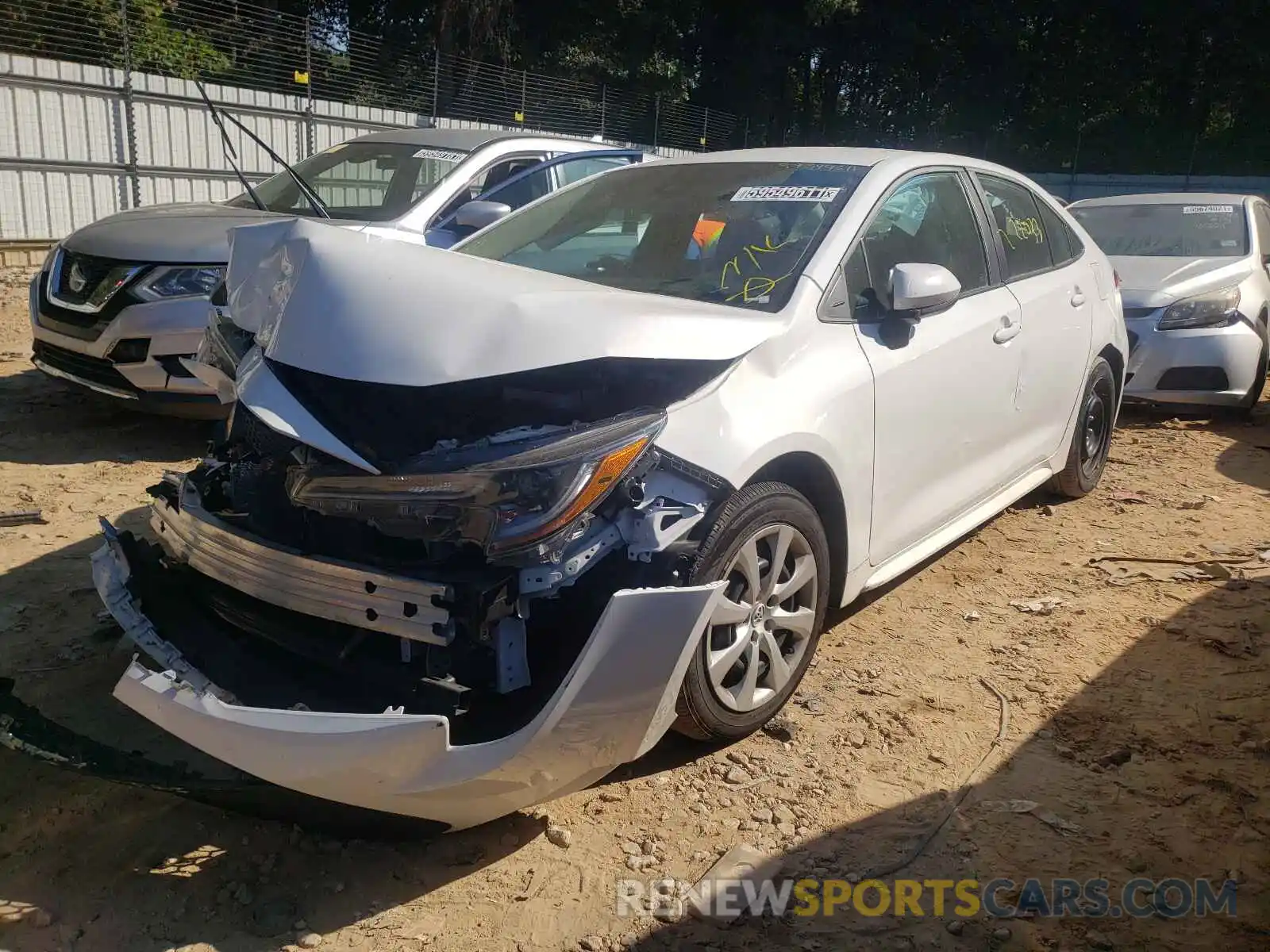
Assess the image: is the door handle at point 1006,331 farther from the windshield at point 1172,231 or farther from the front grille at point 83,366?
the windshield at point 1172,231

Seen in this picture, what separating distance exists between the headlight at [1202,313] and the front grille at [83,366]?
6.44 meters

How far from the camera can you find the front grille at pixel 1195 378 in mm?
6949

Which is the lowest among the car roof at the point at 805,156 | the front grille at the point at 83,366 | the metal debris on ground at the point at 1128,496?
the metal debris on ground at the point at 1128,496

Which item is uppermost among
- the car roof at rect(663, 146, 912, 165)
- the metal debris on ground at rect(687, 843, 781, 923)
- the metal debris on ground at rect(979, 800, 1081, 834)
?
the car roof at rect(663, 146, 912, 165)

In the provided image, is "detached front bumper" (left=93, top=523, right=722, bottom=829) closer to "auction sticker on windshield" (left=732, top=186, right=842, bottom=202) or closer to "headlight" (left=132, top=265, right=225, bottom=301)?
"auction sticker on windshield" (left=732, top=186, right=842, bottom=202)

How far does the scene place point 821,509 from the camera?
3133 millimetres

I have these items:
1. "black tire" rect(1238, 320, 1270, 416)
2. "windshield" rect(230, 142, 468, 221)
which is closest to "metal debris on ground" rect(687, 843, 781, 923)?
"windshield" rect(230, 142, 468, 221)

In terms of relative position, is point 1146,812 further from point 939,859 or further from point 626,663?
point 626,663

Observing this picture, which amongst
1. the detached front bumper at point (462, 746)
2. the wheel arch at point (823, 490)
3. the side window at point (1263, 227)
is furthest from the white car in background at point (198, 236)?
the side window at point (1263, 227)

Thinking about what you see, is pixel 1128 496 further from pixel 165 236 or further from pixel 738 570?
pixel 165 236

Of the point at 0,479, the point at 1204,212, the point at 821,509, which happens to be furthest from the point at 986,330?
the point at 1204,212

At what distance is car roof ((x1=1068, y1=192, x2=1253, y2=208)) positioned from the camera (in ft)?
27.2

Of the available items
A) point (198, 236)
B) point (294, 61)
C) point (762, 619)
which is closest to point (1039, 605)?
point (762, 619)

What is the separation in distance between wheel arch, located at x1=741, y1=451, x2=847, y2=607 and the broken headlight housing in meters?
0.61
